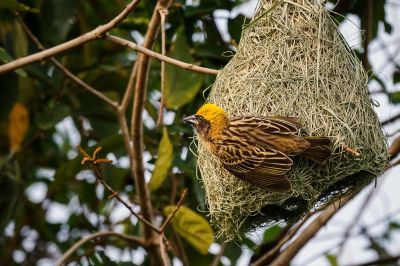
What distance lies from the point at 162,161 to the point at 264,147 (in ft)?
3.80

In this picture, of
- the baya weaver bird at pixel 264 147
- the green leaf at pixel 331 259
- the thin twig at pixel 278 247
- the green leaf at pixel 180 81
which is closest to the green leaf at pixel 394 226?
the green leaf at pixel 331 259

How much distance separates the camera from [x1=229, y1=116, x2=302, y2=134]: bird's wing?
133 inches

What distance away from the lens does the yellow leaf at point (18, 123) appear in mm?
5250

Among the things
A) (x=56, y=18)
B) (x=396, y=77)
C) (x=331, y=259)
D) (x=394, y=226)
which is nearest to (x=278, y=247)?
(x=396, y=77)

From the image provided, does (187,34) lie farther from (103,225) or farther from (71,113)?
(103,225)

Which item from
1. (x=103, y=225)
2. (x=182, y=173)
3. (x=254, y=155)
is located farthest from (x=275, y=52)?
(x=103, y=225)

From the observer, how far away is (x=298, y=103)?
3535 mm

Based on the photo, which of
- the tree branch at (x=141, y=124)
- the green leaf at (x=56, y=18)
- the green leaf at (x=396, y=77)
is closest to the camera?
the tree branch at (x=141, y=124)

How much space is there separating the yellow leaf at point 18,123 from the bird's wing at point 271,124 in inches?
81.5

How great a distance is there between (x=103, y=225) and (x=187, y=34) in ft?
4.56

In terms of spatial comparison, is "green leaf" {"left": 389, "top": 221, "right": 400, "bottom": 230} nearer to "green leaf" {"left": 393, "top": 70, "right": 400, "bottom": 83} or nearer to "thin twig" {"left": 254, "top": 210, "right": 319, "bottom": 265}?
"green leaf" {"left": 393, "top": 70, "right": 400, "bottom": 83}

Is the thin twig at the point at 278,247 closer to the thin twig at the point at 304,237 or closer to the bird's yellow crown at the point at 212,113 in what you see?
the thin twig at the point at 304,237

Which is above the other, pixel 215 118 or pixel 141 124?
pixel 215 118

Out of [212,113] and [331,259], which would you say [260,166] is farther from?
[331,259]
